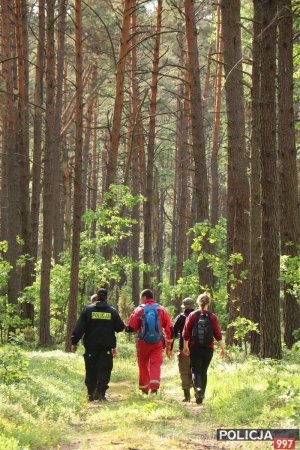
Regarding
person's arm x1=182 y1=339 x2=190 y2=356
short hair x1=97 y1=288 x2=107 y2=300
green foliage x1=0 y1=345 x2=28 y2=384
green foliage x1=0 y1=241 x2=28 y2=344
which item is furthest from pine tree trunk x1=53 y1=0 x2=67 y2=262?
green foliage x1=0 y1=345 x2=28 y2=384

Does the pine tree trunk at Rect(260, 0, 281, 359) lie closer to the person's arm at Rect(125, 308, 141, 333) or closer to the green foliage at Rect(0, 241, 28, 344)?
the person's arm at Rect(125, 308, 141, 333)

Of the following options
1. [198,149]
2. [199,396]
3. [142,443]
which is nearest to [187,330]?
[199,396]

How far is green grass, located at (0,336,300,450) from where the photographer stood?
6.78m

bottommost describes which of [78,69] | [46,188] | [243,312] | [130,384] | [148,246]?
[130,384]

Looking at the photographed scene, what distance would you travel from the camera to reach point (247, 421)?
8.07 meters

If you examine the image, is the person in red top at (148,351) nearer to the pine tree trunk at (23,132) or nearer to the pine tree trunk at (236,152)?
the pine tree trunk at (236,152)

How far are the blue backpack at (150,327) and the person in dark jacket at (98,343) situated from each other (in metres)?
0.50

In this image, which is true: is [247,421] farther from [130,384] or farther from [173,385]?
[130,384]

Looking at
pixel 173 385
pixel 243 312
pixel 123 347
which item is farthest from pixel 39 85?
pixel 173 385

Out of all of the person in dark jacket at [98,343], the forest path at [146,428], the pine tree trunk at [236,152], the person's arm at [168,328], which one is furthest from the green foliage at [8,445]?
the pine tree trunk at [236,152]

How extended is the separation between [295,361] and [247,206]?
14.1 feet

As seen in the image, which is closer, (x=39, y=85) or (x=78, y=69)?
(x=78, y=69)

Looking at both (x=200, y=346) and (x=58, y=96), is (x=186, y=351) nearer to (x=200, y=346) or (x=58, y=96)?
(x=200, y=346)

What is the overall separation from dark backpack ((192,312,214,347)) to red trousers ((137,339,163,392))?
86 centimetres
